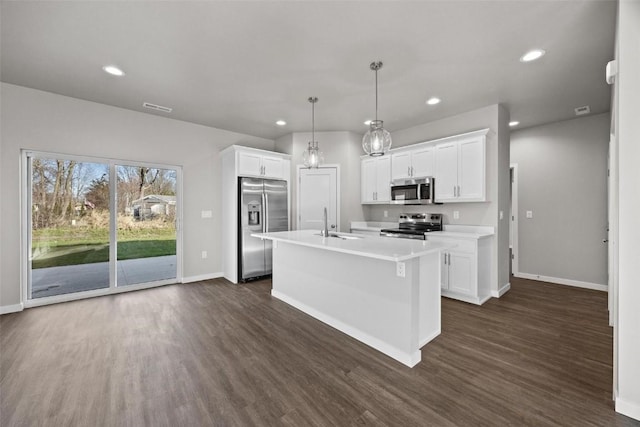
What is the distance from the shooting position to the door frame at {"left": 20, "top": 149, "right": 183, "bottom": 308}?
3479mm

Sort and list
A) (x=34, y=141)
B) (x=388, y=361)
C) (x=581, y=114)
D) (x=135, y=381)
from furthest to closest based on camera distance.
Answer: (x=581, y=114) → (x=34, y=141) → (x=388, y=361) → (x=135, y=381)

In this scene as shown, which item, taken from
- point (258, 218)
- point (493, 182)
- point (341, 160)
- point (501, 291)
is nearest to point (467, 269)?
point (501, 291)

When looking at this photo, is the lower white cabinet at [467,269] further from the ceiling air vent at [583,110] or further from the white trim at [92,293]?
the white trim at [92,293]

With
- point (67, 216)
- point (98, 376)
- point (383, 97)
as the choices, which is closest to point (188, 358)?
point (98, 376)

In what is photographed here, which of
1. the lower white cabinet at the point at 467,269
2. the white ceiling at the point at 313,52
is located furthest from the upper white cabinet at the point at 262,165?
the lower white cabinet at the point at 467,269

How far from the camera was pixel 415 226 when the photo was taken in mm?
4711

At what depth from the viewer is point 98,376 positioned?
2.09m

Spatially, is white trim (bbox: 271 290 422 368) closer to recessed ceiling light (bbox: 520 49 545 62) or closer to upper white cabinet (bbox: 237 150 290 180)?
upper white cabinet (bbox: 237 150 290 180)

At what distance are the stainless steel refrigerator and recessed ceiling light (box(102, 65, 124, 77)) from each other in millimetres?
2111

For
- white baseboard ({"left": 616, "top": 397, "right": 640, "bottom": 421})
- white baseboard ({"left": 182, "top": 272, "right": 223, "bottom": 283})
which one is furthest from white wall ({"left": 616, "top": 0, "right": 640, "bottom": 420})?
white baseboard ({"left": 182, "top": 272, "right": 223, "bottom": 283})

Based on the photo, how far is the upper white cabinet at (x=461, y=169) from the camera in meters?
3.88

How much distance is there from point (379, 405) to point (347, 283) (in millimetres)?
1152

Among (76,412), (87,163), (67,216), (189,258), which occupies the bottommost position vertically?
(76,412)

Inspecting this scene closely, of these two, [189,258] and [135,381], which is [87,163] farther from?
[135,381]
